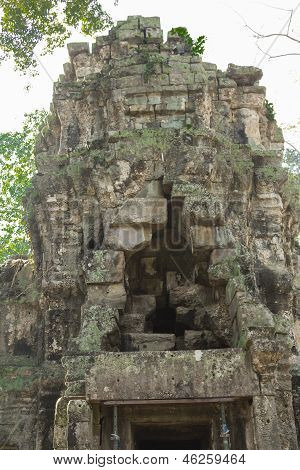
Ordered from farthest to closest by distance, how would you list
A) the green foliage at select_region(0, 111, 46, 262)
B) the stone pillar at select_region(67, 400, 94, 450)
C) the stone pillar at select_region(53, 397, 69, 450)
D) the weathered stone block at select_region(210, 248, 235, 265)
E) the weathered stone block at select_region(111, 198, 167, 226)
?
1. the green foliage at select_region(0, 111, 46, 262)
2. the weathered stone block at select_region(111, 198, 167, 226)
3. the weathered stone block at select_region(210, 248, 235, 265)
4. the stone pillar at select_region(53, 397, 69, 450)
5. the stone pillar at select_region(67, 400, 94, 450)

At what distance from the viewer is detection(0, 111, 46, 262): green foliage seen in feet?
59.1

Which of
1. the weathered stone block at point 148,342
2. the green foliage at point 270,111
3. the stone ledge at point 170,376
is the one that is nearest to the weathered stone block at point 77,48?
the green foliage at point 270,111

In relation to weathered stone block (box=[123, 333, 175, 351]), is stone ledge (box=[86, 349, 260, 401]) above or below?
below

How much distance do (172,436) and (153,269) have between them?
247 cm

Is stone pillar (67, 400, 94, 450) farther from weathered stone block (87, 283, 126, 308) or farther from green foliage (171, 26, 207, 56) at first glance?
green foliage (171, 26, 207, 56)

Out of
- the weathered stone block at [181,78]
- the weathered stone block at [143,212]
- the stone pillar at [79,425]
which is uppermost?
the weathered stone block at [181,78]

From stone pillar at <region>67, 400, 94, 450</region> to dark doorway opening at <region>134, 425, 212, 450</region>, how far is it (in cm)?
124

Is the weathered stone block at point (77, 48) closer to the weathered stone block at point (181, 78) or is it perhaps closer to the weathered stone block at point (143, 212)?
the weathered stone block at point (181, 78)

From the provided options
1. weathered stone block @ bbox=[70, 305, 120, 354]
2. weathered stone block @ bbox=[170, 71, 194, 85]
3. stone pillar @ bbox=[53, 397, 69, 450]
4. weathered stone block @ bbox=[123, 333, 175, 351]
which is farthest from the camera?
weathered stone block @ bbox=[170, 71, 194, 85]

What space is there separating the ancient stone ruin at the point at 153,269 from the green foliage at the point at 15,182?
698 centimetres

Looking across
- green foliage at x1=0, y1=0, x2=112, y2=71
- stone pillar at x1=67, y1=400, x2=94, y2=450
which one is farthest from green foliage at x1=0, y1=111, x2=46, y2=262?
stone pillar at x1=67, y1=400, x2=94, y2=450

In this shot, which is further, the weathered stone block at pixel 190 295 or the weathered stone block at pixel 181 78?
the weathered stone block at pixel 181 78

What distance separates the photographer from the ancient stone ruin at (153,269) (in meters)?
6.98

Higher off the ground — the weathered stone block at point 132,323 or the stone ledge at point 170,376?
the weathered stone block at point 132,323
